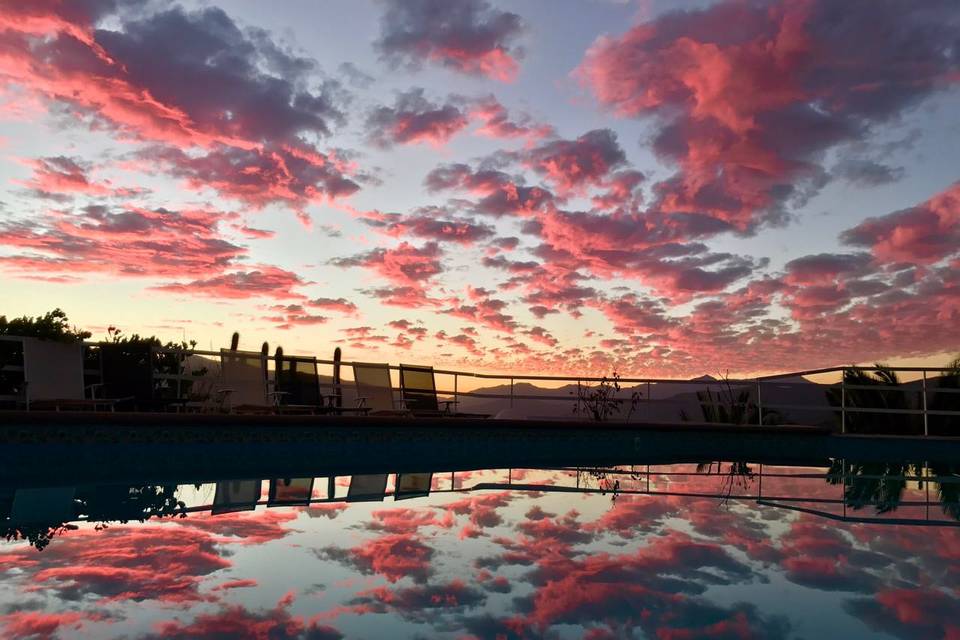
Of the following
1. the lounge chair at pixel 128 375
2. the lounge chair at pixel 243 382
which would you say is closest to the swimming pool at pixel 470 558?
the lounge chair at pixel 128 375

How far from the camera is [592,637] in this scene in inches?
110

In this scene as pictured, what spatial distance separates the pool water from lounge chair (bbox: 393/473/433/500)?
72 mm

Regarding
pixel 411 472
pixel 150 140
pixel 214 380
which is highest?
pixel 150 140

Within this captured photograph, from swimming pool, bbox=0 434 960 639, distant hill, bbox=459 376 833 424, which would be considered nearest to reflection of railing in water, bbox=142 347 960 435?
distant hill, bbox=459 376 833 424

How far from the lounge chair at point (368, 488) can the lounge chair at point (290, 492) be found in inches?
15.0

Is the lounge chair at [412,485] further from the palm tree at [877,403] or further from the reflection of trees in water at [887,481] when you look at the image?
the palm tree at [877,403]

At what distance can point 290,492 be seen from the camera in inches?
272

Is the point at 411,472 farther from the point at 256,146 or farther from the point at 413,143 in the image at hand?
the point at 256,146

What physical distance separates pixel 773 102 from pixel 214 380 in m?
9.04

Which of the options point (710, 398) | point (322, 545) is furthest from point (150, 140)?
point (710, 398)

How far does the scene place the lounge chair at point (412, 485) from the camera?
689 centimetres

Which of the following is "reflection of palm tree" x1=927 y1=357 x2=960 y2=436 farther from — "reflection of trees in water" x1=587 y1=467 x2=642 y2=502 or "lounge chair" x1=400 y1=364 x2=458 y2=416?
"lounge chair" x1=400 y1=364 x2=458 y2=416

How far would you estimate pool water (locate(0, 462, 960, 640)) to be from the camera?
2.94 meters

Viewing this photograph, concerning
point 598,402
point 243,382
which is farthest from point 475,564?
point 598,402
